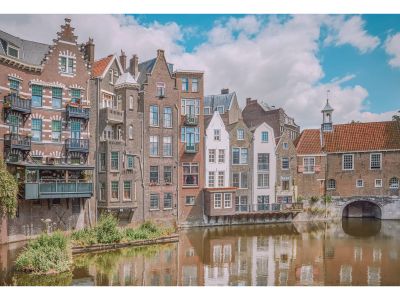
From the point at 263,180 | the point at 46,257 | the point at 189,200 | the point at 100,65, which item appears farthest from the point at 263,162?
the point at 46,257

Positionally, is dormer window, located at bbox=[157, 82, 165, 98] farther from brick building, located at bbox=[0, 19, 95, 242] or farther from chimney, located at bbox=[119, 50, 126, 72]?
brick building, located at bbox=[0, 19, 95, 242]

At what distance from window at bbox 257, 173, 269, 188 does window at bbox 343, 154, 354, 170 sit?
744cm

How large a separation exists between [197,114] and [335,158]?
1397cm

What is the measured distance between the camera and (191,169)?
33312mm

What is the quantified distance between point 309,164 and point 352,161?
12.2 feet

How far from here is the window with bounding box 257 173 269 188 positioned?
1451 inches

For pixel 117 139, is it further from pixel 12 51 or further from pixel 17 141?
pixel 12 51

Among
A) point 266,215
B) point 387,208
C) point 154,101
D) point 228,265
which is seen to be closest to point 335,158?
point 387,208

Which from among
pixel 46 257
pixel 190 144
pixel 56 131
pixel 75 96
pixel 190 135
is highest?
pixel 75 96

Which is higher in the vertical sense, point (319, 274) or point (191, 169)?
point (191, 169)

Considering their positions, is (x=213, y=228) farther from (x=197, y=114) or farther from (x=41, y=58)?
(x=41, y=58)

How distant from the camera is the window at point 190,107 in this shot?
1303 inches

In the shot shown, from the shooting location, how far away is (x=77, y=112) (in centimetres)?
2662

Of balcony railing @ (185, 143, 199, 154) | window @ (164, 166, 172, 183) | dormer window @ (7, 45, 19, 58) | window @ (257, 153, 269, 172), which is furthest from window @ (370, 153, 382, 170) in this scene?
dormer window @ (7, 45, 19, 58)
